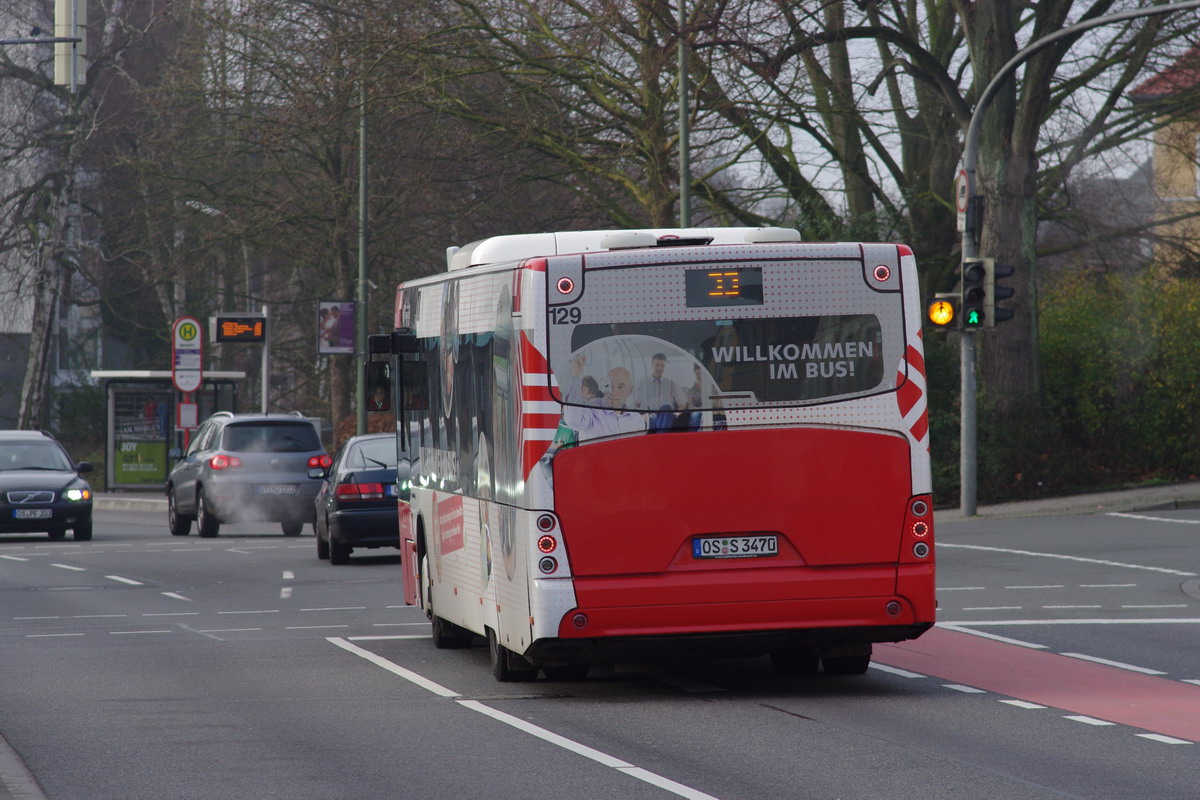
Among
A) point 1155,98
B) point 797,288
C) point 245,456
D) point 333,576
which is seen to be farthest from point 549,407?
point 1155,98

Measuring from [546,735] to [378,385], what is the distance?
19.3ft

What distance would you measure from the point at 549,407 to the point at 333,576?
423 inches

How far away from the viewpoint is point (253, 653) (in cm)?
1355

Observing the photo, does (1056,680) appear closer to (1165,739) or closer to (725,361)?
(1165,739)

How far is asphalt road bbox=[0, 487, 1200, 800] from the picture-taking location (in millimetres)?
8250

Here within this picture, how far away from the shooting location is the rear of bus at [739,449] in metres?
10.5

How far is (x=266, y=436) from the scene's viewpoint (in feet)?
90.6

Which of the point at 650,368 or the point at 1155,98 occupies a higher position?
the point at 1155,98

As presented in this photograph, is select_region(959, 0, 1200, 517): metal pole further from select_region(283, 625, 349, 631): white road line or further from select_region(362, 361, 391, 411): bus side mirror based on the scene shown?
select_region(283, 625, 349, 631): white road line

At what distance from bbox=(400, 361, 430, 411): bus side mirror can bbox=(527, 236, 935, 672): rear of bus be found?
3.05 meters

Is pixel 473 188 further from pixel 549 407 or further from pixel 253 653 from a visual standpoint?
pixel 549 407

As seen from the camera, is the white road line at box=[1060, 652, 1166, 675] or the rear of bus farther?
the white road line at box=[1060, 652, 1166, 675]

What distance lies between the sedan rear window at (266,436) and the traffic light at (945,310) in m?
8.92

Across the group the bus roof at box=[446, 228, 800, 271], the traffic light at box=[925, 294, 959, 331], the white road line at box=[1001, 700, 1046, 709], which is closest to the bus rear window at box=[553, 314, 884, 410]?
the bus roof at box=[446, 228, 800, 271]
